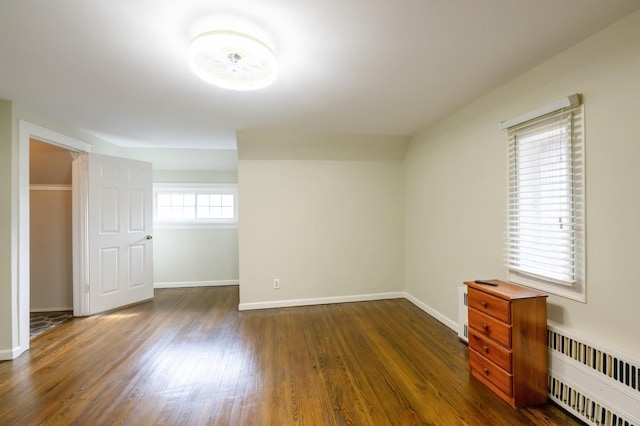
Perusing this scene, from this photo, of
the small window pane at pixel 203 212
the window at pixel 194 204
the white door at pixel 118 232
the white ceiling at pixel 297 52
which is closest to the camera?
the white ceiling at pixel 297 52

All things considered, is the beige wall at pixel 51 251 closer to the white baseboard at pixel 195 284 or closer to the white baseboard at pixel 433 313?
the white baseboard at pixel 195 284

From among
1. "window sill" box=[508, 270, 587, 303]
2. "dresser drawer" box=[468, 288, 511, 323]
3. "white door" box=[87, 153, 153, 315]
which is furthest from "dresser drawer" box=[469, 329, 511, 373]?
"white door" box=[87, 153, 153, 315]

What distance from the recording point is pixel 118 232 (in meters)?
3.36

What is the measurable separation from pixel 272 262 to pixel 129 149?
2.91 meters

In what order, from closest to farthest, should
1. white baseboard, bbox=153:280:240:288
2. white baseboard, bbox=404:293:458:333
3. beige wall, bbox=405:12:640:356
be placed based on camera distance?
beige wall, bbox=405:12:640:356, white baseboard, bbox=404:293:458:333, white baseboard, bbox=153:280:240:288

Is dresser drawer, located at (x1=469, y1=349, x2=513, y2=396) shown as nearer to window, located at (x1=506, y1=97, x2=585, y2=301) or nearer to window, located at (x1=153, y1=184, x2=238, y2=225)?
window, located at (x1=506, y1=97, x2=585, y2=301)

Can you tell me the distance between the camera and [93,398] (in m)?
1.73

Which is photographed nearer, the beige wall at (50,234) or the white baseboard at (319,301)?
the beige wall at (50,234)

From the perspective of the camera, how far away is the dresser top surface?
1.67 m

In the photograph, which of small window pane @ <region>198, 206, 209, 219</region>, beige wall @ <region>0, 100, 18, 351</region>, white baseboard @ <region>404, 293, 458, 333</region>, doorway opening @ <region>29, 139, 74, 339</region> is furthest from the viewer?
small window pane @ <region>198, 206, 209, 219</region>

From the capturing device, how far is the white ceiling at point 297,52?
1245 millimetres

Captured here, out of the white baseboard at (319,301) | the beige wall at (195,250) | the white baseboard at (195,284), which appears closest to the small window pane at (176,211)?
the beige wall at (195,250)

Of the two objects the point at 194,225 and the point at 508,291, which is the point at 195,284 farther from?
the point at 508,291

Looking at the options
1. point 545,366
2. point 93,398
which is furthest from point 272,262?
point 545,366
